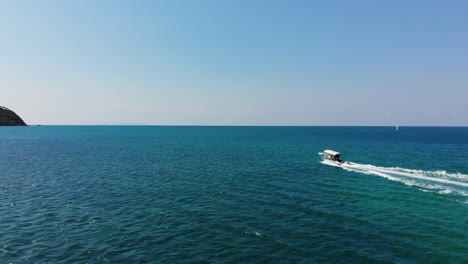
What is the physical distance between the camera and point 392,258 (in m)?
25.6

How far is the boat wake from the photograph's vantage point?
171ft

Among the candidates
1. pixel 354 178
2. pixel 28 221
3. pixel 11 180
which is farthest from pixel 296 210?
pixel 11 180

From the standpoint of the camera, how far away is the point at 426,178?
200 feet

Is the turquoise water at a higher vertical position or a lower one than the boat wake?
lower

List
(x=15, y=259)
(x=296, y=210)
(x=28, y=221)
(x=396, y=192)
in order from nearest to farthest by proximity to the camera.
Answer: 1. (x=15, y=259)
2. (x=28, y=221)
3. (x=296, y=210)
4. (x=396, y=192)

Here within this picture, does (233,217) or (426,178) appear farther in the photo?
(426,178)

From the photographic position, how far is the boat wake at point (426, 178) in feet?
171

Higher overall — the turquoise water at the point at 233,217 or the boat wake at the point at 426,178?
the boat wake at the point at 426,178

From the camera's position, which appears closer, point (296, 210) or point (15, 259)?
point (15, 259)

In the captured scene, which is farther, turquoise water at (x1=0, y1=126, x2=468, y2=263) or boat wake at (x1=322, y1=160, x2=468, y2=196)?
boat wake at (x1=322, y1=160, x2=468, y2=196)

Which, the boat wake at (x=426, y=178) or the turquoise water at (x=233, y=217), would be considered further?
the boat wake at (x=426, y=178)

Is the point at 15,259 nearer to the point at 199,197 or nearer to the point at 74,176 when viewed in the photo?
the point at 199,197

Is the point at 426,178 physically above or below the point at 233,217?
above

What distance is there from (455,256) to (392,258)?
260 inches
